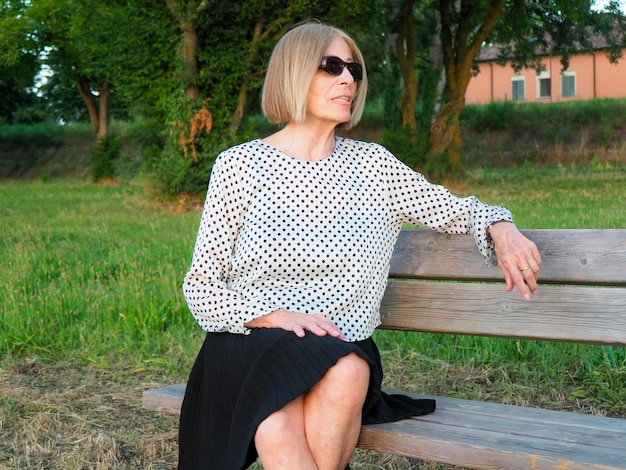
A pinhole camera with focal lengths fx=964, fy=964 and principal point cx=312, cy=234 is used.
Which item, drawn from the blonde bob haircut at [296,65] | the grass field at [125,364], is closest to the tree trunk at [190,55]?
the grass field at [125,364]

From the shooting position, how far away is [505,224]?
10.1 feet

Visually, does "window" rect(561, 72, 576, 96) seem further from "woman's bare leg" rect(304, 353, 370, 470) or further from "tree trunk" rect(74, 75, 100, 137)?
"woman's bare leg" rect(304, 353, 370, 470)

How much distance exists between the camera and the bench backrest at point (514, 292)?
3.08 m

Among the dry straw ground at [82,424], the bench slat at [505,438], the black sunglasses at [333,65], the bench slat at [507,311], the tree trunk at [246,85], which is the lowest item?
the dry straw ground at [82,424]

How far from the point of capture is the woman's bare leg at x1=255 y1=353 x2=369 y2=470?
2662 millimetres

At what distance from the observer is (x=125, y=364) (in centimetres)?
534

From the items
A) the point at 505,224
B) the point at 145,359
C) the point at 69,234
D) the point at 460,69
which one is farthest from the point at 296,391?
the point at 460,69

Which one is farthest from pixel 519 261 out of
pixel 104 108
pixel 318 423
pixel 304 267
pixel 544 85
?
pixel 544 85

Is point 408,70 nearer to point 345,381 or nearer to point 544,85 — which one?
point 345,381

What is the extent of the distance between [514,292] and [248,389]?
3.41ft

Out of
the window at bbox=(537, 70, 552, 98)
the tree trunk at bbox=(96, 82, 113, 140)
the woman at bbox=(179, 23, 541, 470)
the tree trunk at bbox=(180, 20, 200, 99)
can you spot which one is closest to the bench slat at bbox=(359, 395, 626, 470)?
the woman at bbox=(179, 23, 541, 470)

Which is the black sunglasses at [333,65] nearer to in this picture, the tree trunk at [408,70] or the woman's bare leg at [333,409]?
the woman's bare leg at [333,409]

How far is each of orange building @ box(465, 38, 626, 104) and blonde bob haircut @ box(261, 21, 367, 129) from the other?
4433cm

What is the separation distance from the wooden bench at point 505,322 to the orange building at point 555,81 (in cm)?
4422
